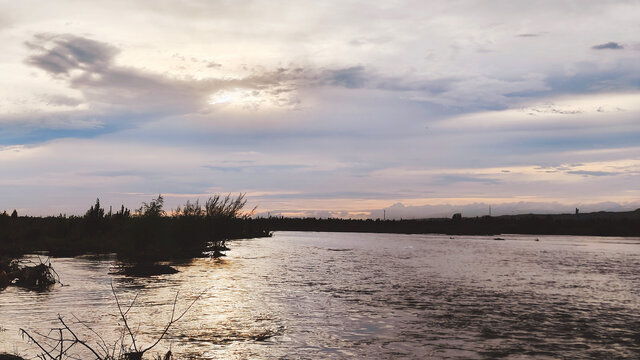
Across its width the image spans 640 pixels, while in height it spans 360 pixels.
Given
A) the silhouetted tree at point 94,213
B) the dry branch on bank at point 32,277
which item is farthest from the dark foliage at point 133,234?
the dry branch on bank at point 32,277

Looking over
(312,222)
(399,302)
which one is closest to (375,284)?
(399,302)

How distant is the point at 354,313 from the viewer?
1518 cm

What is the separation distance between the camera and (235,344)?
36.2ft

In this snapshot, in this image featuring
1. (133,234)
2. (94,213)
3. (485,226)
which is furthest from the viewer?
(485,226)

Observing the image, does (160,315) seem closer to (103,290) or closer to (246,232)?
(103,290)

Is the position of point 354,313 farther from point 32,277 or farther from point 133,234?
point 133,234

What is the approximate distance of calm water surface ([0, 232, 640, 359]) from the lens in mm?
11102

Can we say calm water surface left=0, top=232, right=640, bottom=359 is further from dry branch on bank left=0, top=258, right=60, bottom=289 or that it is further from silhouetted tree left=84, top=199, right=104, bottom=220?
silhouetted tree left=84, top=199, right=104, bottom=220

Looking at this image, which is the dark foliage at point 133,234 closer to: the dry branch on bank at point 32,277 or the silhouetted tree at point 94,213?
the silhouetted tree at point 94,213

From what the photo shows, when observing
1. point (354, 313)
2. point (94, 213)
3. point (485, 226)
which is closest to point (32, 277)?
point (354, 313)

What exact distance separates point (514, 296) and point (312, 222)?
13372 cm

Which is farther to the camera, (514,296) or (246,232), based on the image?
(246,232)

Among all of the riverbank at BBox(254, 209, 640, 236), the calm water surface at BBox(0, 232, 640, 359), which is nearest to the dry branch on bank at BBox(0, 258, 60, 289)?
the calm water surface at BBox(0, 232, 640, 359)

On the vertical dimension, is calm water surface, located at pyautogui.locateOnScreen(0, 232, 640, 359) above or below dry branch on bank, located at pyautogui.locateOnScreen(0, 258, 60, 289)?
below
